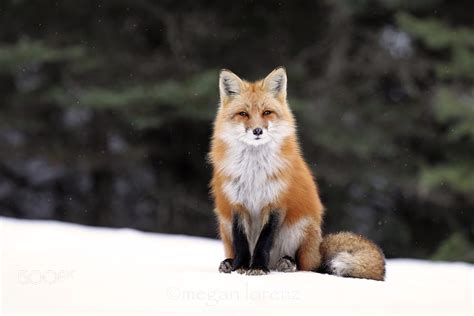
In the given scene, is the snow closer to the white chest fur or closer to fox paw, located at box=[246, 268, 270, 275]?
fox paw, located at box=[246, 268, 270, 275]

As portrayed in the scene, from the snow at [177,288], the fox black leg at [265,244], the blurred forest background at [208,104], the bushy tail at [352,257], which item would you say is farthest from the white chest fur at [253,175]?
the blurred forest background at [208,104]

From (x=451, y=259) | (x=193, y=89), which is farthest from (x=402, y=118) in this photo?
(x=193, y=89)

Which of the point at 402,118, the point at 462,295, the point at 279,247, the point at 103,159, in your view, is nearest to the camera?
the point at 462,295

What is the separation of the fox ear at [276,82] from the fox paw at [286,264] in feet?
4.17

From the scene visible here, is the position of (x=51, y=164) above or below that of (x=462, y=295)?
above

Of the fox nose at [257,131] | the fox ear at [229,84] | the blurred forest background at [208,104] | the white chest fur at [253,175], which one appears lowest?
the white chest fur at [253,175]

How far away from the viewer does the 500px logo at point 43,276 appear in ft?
14.2

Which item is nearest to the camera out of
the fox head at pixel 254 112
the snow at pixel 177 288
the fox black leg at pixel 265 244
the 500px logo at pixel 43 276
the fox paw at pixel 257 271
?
the snow at pixel 177 288

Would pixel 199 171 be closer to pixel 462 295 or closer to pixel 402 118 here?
pixel 402 118

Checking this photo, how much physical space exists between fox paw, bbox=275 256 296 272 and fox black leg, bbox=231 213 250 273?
0.95ft

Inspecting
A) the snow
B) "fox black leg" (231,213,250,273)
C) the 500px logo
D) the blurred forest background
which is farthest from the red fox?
the blurred forest background

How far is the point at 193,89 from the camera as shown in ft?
45.0

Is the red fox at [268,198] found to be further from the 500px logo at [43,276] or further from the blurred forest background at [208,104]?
the blurred forest background at [208,104]

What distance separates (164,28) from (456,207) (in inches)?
302
